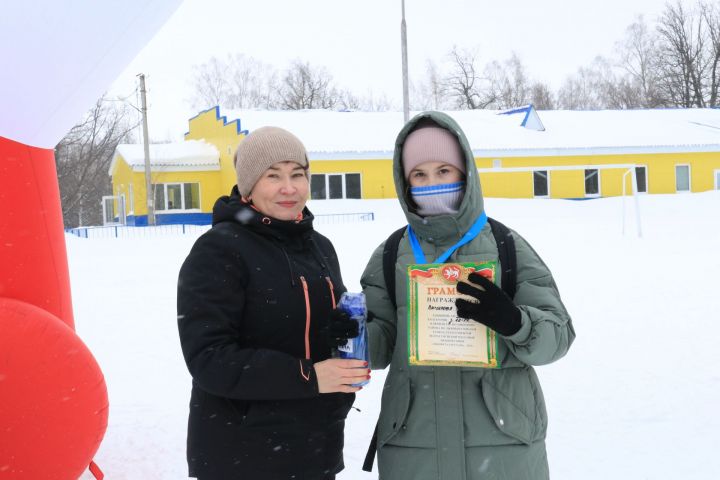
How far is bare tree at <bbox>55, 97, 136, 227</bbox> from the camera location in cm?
3738

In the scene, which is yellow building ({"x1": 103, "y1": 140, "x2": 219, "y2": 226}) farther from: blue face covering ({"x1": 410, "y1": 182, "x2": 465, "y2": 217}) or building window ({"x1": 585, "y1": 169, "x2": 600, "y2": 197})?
blue face covering ({"x1": 410, "y1": 182, "x2": 465, "y2": 217})

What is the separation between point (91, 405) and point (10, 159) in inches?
39.9

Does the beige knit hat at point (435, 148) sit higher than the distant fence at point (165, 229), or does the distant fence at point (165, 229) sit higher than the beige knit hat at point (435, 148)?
the beige knit hat at point (435, 148)

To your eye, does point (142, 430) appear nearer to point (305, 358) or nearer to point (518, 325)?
point (305, 358)

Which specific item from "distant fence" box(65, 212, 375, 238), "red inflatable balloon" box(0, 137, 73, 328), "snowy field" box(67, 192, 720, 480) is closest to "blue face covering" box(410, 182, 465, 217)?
"red inflatable balloon" box(0, 137, 73, 328)

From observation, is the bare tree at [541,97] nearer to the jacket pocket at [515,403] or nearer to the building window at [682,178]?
the building window at [682,178]

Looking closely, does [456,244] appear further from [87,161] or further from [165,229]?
[87,161]

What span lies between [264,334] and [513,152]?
1077 inches

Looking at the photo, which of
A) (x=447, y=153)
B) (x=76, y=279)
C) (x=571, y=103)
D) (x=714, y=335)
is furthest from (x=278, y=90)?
(x=447, y=153)

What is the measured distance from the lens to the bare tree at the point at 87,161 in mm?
37375

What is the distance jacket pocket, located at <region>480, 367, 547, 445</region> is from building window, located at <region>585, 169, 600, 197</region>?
95.8ft

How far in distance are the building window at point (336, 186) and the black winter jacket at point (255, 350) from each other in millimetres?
25897

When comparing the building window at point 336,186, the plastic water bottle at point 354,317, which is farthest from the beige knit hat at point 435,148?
the building window at point 336,186

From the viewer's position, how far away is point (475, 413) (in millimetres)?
2207
